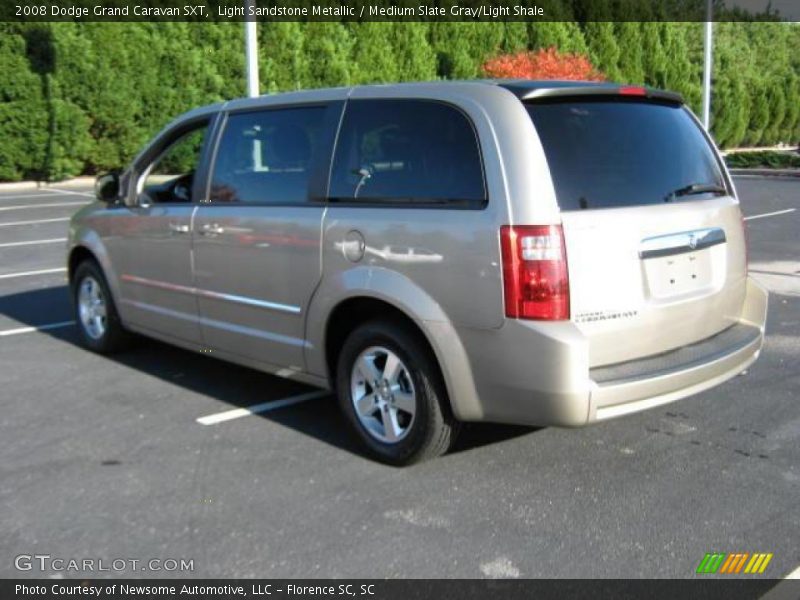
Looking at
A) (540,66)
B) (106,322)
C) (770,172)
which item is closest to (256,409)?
(106,322)

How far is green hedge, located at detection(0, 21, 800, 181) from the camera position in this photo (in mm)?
22750

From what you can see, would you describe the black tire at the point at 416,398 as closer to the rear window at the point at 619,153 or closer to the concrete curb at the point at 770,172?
the rear window at the point at 619,153

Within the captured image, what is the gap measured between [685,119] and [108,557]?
136 inches

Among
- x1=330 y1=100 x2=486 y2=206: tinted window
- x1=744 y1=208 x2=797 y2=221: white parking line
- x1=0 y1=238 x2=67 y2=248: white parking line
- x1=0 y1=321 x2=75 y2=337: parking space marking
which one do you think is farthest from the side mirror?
x1=744 y1=208 x2=797 y2=221: white parking line

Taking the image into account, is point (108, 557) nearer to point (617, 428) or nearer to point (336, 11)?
point (617, 428)

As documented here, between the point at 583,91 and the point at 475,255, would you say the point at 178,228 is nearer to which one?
the point at 475,255

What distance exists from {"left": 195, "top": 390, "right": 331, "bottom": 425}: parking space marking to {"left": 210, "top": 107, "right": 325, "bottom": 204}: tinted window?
1.24 metres

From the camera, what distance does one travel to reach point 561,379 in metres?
3.62

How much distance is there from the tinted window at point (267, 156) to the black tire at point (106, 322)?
5.10 ft

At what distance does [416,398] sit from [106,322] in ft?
10.4

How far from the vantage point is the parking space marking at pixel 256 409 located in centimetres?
502

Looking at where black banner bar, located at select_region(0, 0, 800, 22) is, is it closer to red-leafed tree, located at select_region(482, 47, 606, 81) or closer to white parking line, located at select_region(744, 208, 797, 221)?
red-leafed tree, located at select_region(482, 47, 606, 81)

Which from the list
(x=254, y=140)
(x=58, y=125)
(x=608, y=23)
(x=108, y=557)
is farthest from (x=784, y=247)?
(x=608, y=23)
